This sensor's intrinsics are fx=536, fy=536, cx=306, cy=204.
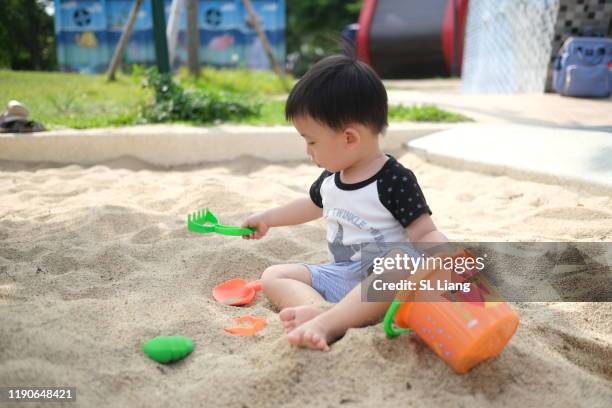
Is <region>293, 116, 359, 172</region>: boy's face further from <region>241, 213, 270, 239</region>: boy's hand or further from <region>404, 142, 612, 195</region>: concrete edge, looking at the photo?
<region>404, 142, 612, 195</region>: concrete edge

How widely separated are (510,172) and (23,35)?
14.6ft

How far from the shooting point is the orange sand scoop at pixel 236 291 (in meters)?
1.51

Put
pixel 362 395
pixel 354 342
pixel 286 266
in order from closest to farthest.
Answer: pixel 362 395, pixel 354 342, pixel 286 266

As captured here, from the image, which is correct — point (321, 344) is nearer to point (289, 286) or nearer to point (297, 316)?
point (297, 316)

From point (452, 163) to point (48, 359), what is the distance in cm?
233

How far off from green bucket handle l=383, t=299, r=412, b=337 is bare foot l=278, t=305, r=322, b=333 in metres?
0.19

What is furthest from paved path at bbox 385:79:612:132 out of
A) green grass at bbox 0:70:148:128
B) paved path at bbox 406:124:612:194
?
green grass at bbox 0:70:148:128

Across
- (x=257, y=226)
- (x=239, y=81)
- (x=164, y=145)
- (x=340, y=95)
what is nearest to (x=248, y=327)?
(x=257, y=226)

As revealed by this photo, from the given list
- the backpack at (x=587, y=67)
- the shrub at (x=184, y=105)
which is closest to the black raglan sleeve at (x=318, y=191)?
the shrub at (x=184, y=105)

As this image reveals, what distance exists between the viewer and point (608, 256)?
1.67m

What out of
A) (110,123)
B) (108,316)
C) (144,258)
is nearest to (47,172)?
(110,123)

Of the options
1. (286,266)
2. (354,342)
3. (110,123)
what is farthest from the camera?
(110,123)

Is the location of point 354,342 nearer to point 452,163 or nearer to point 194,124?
point 452,163

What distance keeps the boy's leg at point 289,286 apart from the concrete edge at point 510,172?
1453 mm
